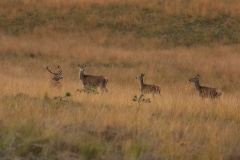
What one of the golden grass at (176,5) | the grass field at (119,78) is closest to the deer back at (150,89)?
the grass field at (119,78)

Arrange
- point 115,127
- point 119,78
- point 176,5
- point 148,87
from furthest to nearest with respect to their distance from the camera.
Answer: point 176,5 → point 119,78 → point 148,87 → point 115,127

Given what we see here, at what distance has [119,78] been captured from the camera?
83.7ft

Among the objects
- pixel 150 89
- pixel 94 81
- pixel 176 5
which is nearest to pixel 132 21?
pixel 176 5

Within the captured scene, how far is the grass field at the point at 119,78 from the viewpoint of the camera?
8.16 m

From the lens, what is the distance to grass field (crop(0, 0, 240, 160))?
26.8 feet

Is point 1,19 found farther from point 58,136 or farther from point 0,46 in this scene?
point 58,136

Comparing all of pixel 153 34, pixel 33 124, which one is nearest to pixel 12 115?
pixel 33 124

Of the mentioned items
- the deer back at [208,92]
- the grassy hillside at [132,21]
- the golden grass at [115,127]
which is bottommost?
the golden grass at [115,127]

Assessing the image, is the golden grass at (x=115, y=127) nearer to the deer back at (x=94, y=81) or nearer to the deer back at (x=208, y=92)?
the deer back at (x=208, y=92)

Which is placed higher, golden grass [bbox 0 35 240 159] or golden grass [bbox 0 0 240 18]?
golden grass [bbox 0 0 240 18]

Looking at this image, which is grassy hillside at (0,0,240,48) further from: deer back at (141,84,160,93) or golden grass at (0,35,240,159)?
golden grass at (0,35,240,159)

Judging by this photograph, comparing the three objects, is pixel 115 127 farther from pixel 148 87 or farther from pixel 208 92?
pixel 148 87

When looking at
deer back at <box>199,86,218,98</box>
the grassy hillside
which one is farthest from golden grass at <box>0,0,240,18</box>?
deer back at <box>199,86,218,98</box>

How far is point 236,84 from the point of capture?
25.8 meters
